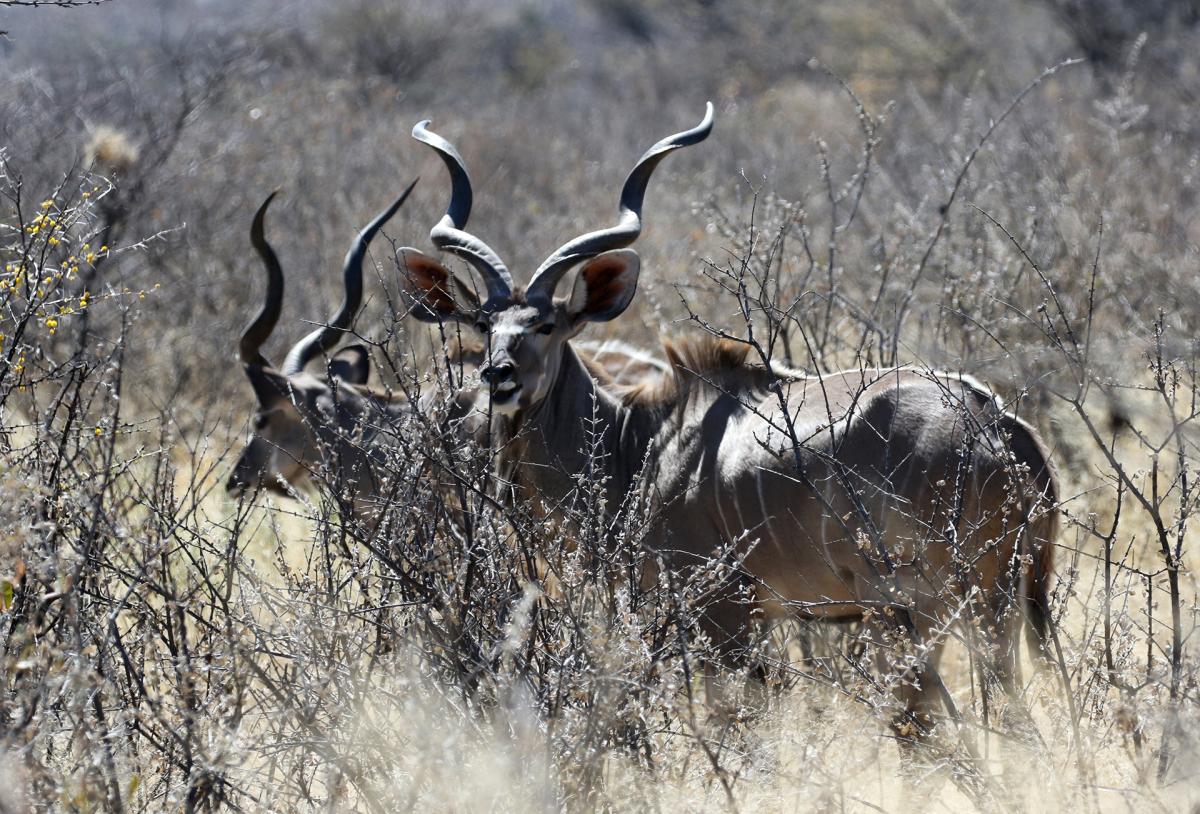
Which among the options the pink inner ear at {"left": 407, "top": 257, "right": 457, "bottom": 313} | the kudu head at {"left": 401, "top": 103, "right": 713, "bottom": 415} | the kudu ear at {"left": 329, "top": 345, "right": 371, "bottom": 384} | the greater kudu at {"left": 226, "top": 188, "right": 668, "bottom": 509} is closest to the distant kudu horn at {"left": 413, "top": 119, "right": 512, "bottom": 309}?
the kudu head at {"left": 401, "top": 103, "right": 713, "bottom": 415}

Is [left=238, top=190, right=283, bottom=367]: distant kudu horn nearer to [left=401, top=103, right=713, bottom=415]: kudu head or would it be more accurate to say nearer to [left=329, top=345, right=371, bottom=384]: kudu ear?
[left=329, top=345, right=371, bottom=384]: kudu ear

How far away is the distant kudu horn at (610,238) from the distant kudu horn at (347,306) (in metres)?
1.01

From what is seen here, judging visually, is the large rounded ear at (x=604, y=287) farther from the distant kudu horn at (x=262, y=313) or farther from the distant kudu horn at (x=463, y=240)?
the distant kudu horn at (x=262, y=313)

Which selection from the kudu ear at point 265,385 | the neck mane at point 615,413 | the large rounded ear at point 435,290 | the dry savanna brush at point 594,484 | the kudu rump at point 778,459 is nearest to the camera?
the dry savanna brush at point 594,484

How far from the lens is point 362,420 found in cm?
322

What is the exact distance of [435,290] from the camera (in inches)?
186

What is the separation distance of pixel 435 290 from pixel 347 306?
0.77 metres

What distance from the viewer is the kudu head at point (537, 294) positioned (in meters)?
4.29

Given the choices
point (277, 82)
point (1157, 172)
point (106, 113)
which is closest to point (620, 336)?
point (1157, 172)

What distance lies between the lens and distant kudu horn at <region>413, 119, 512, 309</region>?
4.43 meters

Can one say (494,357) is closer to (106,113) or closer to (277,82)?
(106,113)

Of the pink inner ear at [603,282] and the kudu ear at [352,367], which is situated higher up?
the kudu ear at [352,367]

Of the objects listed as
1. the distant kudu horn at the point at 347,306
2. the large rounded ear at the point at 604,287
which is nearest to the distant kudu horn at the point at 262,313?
the distant kudu horn at the point at 347,306

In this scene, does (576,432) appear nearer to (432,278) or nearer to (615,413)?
(615,413)
